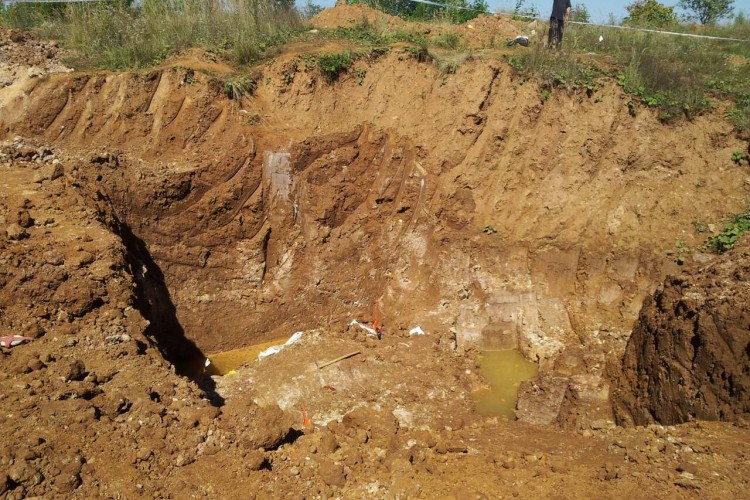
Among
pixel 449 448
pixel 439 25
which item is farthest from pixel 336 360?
pixel 439 25

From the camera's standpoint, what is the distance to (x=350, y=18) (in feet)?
42.0

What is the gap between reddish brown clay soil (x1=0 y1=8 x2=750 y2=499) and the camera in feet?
22.0

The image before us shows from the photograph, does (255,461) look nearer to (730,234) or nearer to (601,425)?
(601,425)

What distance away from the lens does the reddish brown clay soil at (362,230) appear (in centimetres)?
670

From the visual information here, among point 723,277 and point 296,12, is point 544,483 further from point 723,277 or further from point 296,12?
point 296,12

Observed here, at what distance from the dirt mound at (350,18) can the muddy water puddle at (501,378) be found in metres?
7.71

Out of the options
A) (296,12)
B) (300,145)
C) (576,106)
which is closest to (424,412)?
(300,145)

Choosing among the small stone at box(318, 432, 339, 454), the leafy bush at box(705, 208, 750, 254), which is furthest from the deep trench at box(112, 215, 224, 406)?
the leafy bush at box(705, 208, 750, 254)

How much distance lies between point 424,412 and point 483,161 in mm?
4671

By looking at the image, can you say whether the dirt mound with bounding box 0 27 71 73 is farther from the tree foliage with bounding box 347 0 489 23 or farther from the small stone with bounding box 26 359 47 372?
the tree foliage with bounding box 347 0 489 23

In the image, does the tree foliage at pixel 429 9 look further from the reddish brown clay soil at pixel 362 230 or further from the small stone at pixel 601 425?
the small stone at pixel 601 425

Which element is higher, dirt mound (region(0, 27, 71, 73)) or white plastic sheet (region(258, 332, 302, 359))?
dirt mound (region(0, 27, 71, 73))

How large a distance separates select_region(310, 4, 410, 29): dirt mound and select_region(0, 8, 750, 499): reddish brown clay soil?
2537 millimetres

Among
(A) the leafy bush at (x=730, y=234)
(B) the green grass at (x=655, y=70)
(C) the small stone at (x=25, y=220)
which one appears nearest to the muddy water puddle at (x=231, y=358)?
(C) the small stone at (x=25, y=220)
